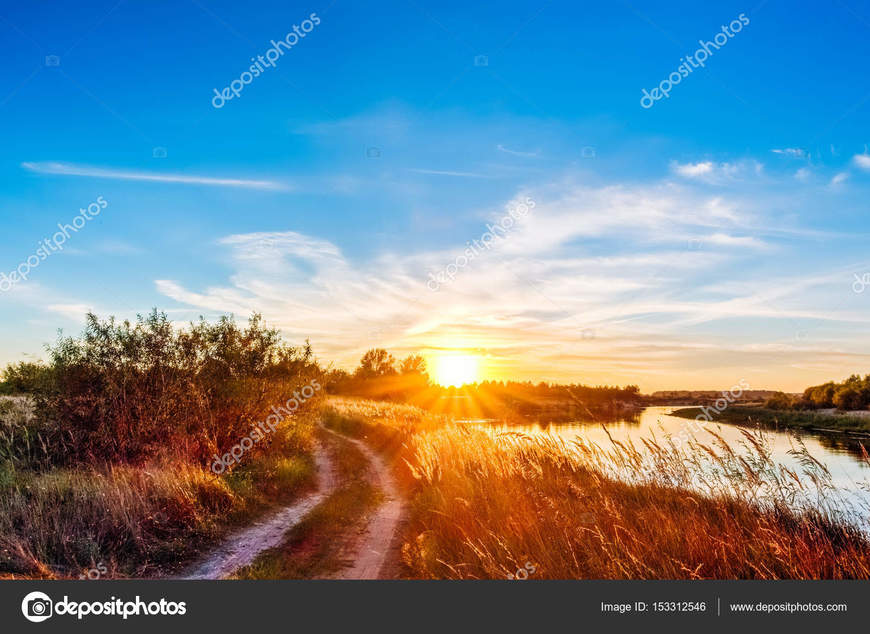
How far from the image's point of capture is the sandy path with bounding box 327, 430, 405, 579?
29.6ft

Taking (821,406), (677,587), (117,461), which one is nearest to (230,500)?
(117,461)

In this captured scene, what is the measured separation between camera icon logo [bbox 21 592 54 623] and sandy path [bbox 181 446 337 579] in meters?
3.62

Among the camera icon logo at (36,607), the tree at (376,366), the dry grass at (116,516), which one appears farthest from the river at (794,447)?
the tree at (376,366)

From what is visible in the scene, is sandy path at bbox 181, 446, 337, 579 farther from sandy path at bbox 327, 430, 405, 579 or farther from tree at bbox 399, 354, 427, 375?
tree at bbox 399, 354, 427, 375

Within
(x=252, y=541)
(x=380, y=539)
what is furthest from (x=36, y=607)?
(x=380, y=539)

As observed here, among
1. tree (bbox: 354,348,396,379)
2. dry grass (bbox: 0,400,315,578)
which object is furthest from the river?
tree (bbox: 354,348,396,379)

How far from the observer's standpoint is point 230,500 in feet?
41.5

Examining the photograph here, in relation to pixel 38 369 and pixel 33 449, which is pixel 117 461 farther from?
pixel 38 369

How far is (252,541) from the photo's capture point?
10930mm

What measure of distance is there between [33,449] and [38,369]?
2405 millimetres

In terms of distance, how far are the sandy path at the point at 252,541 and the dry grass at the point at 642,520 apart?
294cm

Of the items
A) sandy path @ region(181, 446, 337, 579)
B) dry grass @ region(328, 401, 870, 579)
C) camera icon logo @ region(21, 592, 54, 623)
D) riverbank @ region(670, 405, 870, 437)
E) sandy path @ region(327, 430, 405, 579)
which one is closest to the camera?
camera icon logo @ region(21, 592, 54, 623)

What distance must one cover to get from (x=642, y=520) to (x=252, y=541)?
24.9 feet

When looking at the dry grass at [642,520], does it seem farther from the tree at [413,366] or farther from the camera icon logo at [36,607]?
the tree at [413,366]
